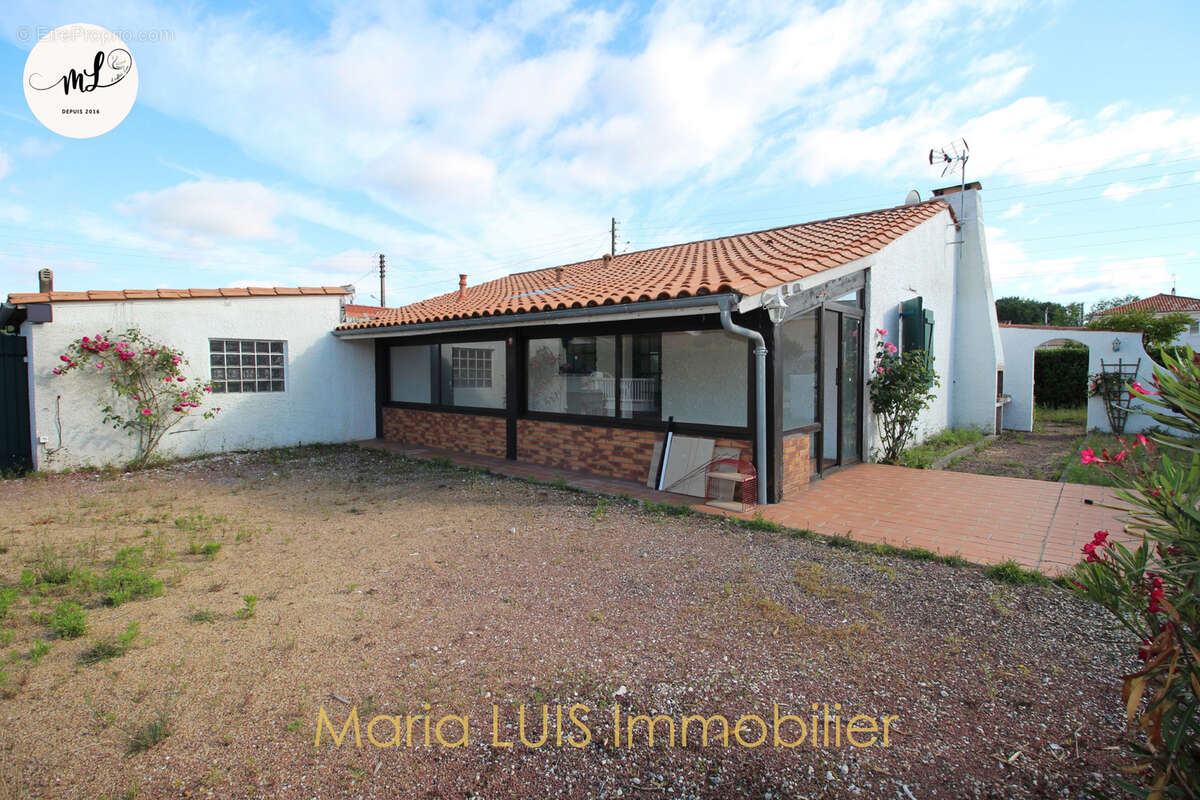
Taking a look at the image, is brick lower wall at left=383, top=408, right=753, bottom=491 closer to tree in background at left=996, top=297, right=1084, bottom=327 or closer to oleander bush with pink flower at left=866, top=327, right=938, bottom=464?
oleander bush with pink flower at left=866, top=327, right=938, bottom=464

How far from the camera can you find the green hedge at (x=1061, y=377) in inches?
677

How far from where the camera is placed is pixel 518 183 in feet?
43.5

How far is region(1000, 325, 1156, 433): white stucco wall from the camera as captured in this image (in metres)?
12.3

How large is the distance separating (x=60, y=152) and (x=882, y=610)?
35.9 ft

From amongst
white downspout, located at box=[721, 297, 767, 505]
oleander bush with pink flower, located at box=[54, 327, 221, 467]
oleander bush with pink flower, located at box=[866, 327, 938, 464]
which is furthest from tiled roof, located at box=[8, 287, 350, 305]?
oleander bush with pink flower, located at box=[866, 327, 938, 464]

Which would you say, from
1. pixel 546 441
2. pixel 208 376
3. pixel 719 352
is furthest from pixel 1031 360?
pixel 208 376

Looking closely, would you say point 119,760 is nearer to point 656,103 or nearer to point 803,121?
point 656,103

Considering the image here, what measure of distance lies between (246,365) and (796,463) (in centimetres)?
941

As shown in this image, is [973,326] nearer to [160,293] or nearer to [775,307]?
[775,307]

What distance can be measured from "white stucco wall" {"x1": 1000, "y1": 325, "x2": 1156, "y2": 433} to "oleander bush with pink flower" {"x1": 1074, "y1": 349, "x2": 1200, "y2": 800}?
554 inches

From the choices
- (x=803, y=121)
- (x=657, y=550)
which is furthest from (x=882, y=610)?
(x=803, y=121)

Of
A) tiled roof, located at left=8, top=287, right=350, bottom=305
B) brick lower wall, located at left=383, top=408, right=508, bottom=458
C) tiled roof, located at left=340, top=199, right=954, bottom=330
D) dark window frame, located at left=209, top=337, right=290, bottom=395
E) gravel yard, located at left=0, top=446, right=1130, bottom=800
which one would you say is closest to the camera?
gravel yard, located at left=0, top=446, right=1130, bottom=800

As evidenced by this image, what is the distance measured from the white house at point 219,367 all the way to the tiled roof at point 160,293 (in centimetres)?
1

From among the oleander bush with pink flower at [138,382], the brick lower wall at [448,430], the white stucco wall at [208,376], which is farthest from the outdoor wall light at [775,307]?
the oleander bush with pink flower at [138,382]
